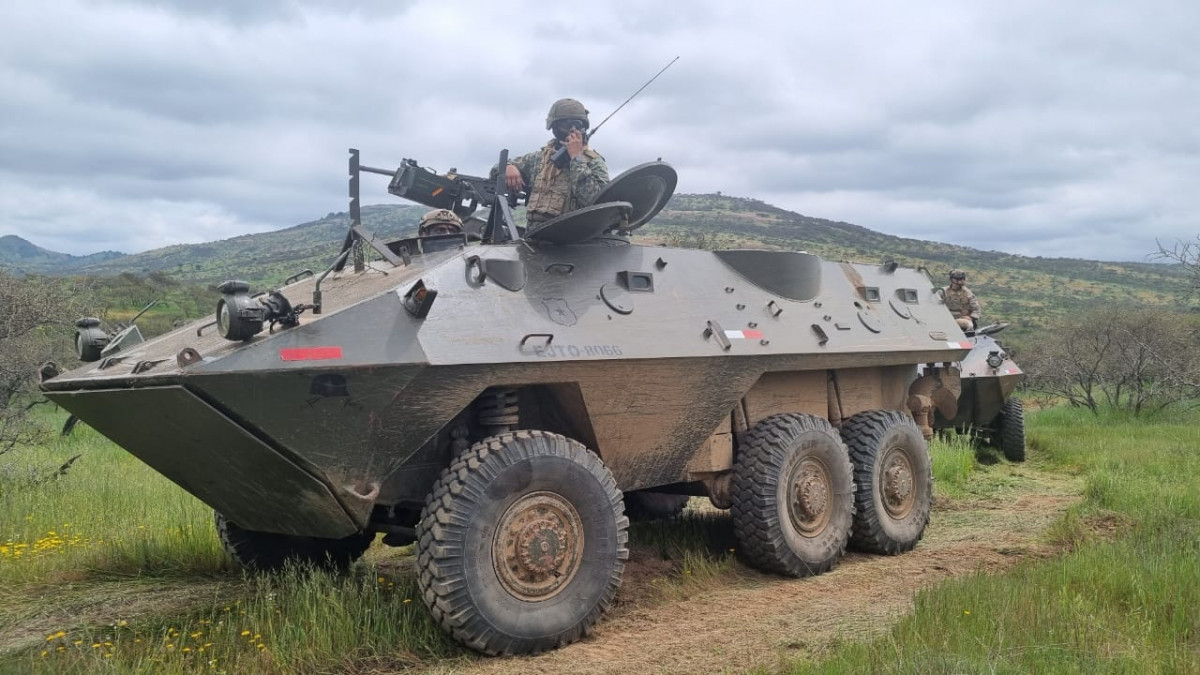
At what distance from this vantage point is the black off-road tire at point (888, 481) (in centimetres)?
659

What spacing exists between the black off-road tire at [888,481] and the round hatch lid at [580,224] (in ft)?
8.32

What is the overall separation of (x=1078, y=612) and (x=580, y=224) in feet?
9.64

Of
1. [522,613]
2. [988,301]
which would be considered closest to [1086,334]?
[522,613]

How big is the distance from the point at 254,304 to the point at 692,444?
8.53 feet

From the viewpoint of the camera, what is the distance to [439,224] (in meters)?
5.99

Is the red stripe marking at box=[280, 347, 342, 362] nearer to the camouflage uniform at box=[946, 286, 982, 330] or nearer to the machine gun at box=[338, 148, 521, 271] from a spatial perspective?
the machine gun at box=[338, 148, 521, 271]

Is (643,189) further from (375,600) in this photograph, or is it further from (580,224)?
(375,600)

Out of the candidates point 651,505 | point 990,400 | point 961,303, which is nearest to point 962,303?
point 961,303

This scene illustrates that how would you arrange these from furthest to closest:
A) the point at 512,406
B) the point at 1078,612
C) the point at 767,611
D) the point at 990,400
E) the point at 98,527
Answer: the point at 990,400
the point at 98,527
the point at 767,611
the point at 512,406
the point at 1078,612

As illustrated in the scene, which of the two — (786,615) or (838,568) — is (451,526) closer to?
(786,615)

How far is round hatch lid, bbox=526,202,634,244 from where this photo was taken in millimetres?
5145

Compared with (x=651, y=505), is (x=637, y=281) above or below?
above

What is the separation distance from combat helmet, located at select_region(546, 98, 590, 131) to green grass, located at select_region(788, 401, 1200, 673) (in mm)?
3519

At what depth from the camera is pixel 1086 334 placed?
56.6 ft
